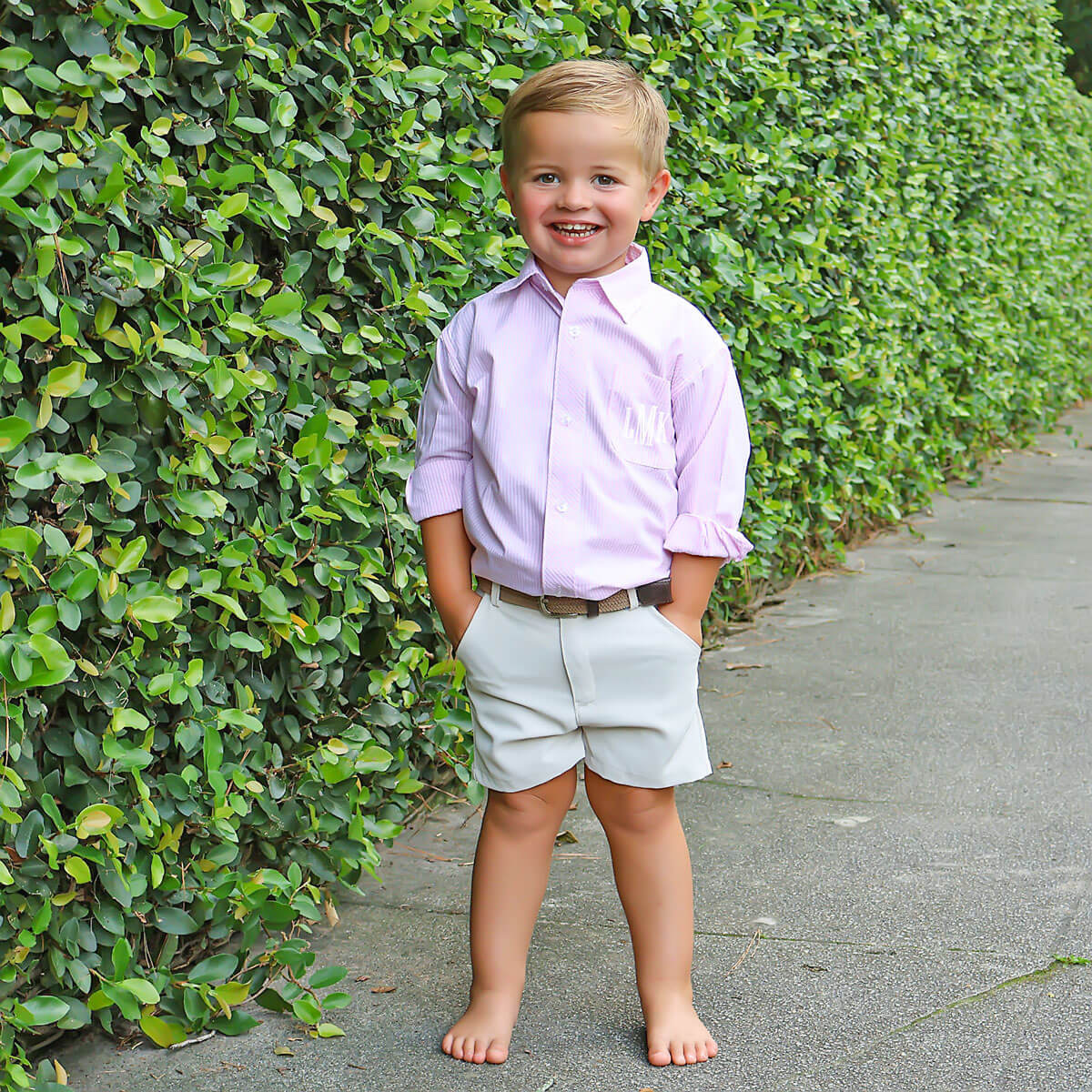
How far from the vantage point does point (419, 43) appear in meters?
2.95

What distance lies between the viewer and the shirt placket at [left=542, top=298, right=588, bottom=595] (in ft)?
7.55

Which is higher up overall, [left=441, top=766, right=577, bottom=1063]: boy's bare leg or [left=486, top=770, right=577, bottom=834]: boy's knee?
[left=486, top=770, right=577, bottom=834]: boy's knee

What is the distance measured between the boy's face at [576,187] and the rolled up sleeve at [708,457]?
259 mm

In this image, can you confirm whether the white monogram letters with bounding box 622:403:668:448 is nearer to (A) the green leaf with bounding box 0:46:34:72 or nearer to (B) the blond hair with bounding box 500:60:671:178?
(B) the blond hair with bounding box 500:60:671:178

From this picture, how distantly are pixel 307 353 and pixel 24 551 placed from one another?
760 millimetres

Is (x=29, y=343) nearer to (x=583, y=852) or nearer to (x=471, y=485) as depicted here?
(x=471, y=485)

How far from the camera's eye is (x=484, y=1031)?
242 centimetres

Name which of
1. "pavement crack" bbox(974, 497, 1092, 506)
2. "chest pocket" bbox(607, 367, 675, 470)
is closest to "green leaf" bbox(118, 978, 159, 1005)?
"chest pocket" bbox(607, 367, 675, 470)

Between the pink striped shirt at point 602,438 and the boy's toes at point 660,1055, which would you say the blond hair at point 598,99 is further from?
the boy's toes at point 660,1055

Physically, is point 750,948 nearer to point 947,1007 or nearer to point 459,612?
point 947,1007

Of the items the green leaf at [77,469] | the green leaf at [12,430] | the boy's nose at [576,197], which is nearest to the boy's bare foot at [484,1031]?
the green leaf at [77,469]

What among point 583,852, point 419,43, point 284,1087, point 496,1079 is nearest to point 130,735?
point 284,1087

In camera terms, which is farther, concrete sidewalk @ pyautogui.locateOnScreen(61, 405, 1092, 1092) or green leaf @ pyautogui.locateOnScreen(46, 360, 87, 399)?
concrete sidewalk @ pyautogui.locateOnScreen(61, 405, 1092, 1092)

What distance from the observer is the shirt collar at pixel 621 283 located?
92.2 inches
